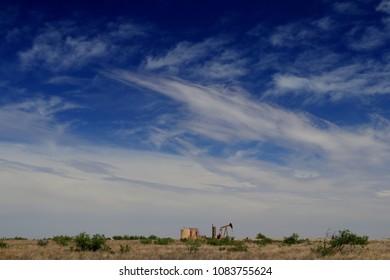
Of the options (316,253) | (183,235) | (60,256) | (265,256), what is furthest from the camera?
(183,235)

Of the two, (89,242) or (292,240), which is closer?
(89,242)

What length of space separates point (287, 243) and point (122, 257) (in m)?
24.0

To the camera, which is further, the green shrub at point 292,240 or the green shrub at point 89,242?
the green shrub at point 292,240

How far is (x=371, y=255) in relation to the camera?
2841 centimetres

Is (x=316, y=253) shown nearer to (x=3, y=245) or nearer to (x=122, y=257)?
(x=122, y=257)

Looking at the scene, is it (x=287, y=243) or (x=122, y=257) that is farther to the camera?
(x=287, y=243)

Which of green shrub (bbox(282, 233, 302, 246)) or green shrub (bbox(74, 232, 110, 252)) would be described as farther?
green shrub (bbox(282, 233, 302, 246))
